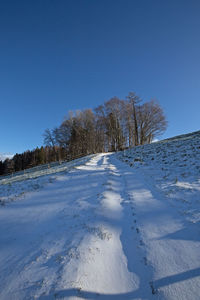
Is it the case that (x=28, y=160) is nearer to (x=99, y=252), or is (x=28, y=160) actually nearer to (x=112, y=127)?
(x=112, y=127)

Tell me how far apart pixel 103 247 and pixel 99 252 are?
14 centimetres

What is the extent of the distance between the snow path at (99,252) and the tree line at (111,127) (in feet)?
81.6

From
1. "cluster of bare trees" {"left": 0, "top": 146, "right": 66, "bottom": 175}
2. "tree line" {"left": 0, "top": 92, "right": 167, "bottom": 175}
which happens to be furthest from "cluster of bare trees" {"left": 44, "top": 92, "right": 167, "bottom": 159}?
"cluster of bare trees" {"left": 0, "top": 146, "right": 66, "bottom": 175}

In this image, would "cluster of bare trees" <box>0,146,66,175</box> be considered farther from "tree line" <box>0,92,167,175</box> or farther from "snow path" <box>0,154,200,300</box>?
"snow path" <box>0,154,200,300</box>

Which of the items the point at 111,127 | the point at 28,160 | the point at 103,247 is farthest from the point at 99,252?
the point at 28,160

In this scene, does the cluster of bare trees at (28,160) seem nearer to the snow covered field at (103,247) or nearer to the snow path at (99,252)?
the snow covered field at (103,247)

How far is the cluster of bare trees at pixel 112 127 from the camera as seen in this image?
28.7 metres

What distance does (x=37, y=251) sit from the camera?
2.29 metres

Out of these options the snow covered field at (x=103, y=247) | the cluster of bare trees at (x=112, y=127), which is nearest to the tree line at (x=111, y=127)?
the cluster of bare trees at (x=112, y=127)

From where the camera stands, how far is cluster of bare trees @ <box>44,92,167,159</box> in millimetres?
28748

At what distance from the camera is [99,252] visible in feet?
7.38

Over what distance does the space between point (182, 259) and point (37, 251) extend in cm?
266

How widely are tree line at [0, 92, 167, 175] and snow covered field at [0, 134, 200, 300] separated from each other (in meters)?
24.7

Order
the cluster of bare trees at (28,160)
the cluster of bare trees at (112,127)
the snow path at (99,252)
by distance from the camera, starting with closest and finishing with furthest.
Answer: the snow path at (99,252), the cluster of bare trees at (112,127), the cluster of bare trees at (28,160)
